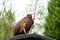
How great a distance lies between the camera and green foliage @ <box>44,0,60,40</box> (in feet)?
35.7

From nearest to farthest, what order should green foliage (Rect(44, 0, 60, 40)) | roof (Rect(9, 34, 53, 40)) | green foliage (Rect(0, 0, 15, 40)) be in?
roof (Rect(9, 34, 53, 40))
green foliage (Rect(44, 0, 60, 40))
green foliage (Rect(0, 0, 15, 40))

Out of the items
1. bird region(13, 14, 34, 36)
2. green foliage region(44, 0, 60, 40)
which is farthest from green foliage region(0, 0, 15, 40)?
bird region(13, 14, 34, 36)

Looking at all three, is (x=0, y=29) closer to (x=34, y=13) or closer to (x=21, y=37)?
(x=34, y=13)

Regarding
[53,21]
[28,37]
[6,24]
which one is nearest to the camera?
[28,37]

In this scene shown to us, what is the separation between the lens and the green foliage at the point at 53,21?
10.9m

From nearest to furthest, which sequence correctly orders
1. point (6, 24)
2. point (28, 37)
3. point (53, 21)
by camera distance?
point (28, 37), point (53, 21), point (6, 24)

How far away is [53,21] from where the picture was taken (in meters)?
11.0

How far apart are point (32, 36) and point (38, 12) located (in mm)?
8546

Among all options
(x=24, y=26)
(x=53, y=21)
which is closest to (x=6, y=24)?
(x=53, y=21)

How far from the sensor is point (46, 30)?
37.1ft

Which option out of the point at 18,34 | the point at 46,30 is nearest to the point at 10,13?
the point at 46,30

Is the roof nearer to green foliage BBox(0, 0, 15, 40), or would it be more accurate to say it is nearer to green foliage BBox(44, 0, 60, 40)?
green foliage BBox(44, 0, 60, 40)

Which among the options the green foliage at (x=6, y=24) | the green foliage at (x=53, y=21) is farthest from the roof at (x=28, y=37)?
the green foliage at (x=6, y=24)

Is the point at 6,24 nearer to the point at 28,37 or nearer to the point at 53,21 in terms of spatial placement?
the point at 53,21
